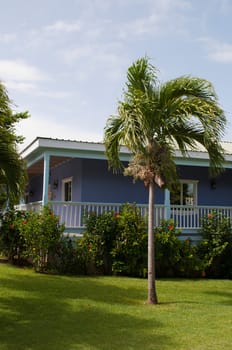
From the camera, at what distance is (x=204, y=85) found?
27.7 ft

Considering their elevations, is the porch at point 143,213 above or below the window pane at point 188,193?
below

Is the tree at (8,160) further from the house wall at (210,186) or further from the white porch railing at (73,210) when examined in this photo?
the house wall at (210,186)

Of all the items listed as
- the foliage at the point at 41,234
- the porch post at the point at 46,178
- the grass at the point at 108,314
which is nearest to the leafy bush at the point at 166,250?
the grass at the point at 108,314

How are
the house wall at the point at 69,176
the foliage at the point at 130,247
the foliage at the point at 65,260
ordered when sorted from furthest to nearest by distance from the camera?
1. the house wall at the point at 69,176
2. the foliage at the point at 65,260
3. the foliage at the point at 130,247

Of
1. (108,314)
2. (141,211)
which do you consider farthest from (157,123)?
(141,211)

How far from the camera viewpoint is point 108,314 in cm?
745

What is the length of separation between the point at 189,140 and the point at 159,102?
46.7 inches

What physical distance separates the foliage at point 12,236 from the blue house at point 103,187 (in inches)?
35.7

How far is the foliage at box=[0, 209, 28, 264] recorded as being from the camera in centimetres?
1280

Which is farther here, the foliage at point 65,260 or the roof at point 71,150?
the roof at point 71,150

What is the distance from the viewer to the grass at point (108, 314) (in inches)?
225

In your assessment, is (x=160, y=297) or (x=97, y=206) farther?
(x=97, y=206)

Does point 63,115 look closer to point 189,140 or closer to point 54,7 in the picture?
point 54,7

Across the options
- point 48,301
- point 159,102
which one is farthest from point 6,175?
point 159,102
